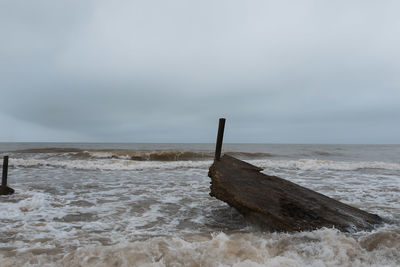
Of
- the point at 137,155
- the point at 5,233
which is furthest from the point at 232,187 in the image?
the point at 137,155

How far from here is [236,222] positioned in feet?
19.8

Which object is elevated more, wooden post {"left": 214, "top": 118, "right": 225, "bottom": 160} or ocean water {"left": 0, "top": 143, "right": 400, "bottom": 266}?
wooden post {"left": 214, "top": 118, "right": 225, "bottom": 160}

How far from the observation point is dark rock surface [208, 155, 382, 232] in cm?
503

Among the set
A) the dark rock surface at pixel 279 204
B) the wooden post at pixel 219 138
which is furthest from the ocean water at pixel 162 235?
the wooden post at pixel 219 138

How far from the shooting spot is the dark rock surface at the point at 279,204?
5027 mm

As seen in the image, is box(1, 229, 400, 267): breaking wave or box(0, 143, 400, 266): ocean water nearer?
box(1, 229, 400, 267): breaking wave

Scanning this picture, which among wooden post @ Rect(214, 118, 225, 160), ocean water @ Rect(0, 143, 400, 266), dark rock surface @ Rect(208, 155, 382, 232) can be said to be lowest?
ocean water @ Rect(0, 143, 400, 266)

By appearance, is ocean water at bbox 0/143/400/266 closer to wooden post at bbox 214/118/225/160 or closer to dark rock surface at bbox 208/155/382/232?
dark rock surface at bbox 208/155/382/232

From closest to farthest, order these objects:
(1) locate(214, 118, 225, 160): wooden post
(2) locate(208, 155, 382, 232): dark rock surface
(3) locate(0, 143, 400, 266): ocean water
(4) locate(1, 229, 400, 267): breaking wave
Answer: (4) locate(1, 229, 400, 267): breaking wave → (3) locate(0, 143, 400, 266): ocean water → (2) locate(208, 155, 382, 232): dark rock surface → (1) locate(214, 118, 225, 160): wooden post

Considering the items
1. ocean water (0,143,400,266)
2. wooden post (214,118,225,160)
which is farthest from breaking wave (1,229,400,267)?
Answer: wooden post (214,118,225,160)

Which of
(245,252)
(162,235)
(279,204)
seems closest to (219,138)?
(279,204)

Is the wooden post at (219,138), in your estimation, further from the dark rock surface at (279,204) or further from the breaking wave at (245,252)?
the breaking wave at (245,252)

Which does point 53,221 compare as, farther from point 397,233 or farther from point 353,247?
point 397,233

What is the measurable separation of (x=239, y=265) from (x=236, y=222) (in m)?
2.44
